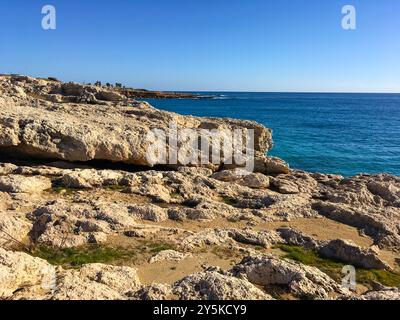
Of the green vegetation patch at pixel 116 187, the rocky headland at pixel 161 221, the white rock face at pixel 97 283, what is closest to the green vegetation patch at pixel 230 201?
the rocky headland at pixel 161 221

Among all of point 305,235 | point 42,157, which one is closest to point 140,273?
point 305,235

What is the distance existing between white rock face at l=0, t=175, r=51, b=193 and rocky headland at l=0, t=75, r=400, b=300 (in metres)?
0.05

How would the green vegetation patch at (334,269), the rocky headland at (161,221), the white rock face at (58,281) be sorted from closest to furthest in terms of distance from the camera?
the white rock face at (58,281), the rocky headland at (161,221), the green vegetation patch at (334,269)

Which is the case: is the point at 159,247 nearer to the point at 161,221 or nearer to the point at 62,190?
the point at 161,221

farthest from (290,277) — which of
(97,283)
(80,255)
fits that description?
(80,255)

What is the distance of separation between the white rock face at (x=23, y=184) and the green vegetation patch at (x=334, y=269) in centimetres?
852

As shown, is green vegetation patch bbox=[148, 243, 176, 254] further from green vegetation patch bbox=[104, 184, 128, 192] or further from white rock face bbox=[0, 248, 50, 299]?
green vegetation patch bbox=[104, 184, 128, 192]

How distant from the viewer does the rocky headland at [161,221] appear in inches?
289

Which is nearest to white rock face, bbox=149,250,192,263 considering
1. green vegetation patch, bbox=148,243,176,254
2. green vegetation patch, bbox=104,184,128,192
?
green vegetation patch, bbox=148,243,176,254

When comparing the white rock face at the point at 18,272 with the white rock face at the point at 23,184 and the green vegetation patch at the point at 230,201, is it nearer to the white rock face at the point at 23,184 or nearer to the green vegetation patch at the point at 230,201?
the white rock face at the point at 23,184

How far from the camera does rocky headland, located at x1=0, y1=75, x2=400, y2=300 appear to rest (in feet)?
24.0

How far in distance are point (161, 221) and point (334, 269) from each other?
5305 mm

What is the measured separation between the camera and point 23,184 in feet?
41.8
